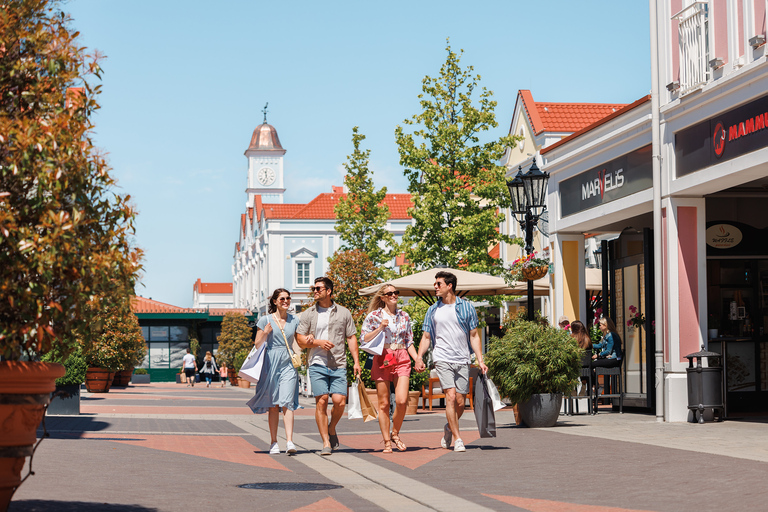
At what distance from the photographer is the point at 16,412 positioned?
18.7 feet

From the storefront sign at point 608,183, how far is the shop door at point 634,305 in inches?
30.7

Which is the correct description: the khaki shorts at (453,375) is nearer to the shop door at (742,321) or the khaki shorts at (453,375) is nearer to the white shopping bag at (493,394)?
the white shopping bag at (493,394)

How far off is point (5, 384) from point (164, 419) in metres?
13.2

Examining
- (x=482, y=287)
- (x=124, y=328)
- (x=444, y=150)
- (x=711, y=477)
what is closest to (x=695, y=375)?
(x=482, y=287)

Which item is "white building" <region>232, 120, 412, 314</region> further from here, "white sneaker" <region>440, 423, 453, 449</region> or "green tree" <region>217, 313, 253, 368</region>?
"white sneaker" <region>440, 423, 453, 449</region>

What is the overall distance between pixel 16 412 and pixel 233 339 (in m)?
55.0

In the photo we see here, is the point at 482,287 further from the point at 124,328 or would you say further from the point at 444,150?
the point at 124,328

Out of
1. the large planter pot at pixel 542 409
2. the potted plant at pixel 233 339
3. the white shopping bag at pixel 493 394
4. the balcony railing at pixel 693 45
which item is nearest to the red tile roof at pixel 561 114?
the balcony railing at pixel 693 45

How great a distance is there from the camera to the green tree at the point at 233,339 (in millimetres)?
59438

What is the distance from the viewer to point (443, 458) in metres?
10.5

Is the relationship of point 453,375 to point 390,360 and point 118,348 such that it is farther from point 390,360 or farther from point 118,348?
point 118,348

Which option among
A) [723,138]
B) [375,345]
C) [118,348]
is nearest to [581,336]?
[723,138]

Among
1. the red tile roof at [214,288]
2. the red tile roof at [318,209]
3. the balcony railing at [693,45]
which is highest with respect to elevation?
the red tile roof at [318,209]

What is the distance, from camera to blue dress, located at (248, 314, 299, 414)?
1088 cm
